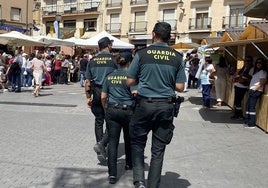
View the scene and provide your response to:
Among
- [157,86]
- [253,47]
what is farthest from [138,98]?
[253,47]

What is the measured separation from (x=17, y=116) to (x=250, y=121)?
583cm

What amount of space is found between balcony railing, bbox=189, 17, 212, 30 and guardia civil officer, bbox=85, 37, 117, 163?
33.2m

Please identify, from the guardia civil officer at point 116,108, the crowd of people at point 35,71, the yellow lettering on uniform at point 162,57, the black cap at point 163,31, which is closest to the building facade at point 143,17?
the crowd of people at point 35,71

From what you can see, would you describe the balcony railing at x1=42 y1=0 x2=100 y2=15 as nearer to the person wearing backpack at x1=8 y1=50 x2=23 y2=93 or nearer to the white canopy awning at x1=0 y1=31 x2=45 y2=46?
the white canopy awning at x1=0 y1=31 x2=45 y2=46

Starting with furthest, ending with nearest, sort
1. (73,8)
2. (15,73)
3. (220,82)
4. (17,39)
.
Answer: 1. (73,8)
2. (17,39)
3. (15,73)
4. (220,82)

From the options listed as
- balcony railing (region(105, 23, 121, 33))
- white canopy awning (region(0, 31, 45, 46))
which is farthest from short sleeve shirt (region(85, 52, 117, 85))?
balcony railing (region(105, 23, 121, 33))

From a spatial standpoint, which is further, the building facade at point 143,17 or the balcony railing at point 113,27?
the balcony railing at point 113,27

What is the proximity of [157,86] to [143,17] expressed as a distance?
129 feet

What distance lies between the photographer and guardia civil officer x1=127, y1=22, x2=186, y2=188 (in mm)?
4043

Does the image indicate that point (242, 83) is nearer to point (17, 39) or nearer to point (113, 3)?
point (17, 39)

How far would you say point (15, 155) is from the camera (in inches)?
237

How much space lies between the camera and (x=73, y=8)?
159 ft

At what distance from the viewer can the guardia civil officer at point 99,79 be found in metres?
5.65

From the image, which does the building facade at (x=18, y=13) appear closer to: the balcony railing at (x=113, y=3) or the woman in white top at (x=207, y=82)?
the balcony railing at (x=113, y=3)
